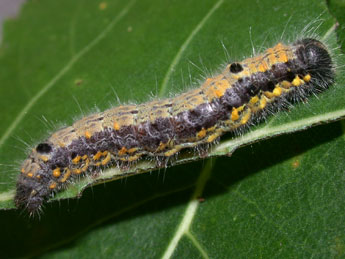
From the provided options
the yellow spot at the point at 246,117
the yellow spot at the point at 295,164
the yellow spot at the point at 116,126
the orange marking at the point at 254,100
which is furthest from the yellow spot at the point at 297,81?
the yellow spot at the point at 116,126

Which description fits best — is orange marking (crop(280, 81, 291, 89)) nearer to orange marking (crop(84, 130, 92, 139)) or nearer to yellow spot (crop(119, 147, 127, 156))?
yellow spot (crop(119, 147, 127, 156))

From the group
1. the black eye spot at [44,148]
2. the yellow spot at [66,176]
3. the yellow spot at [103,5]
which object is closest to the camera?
the yellow spot at [66,176]

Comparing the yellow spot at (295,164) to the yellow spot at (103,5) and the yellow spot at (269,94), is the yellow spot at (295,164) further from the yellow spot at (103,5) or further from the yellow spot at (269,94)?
the yellow spot at (103,5)

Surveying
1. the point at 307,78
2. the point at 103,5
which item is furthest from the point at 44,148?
the point at 307,78

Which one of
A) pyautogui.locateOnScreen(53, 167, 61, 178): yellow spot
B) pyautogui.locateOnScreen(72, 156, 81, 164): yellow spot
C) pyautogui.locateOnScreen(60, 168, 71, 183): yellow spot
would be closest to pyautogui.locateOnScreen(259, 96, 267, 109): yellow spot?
pyautogui.locateOnScreen(72, 156, 81, 164): yellow spot

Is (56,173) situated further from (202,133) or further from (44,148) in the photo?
(202,133)

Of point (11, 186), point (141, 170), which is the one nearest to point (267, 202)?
point (141, 170)
